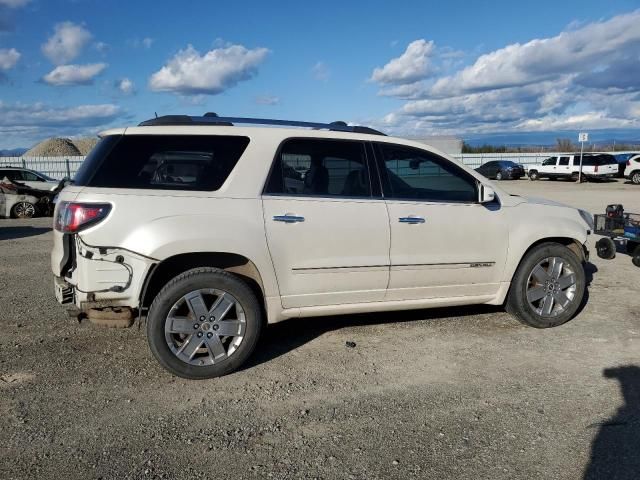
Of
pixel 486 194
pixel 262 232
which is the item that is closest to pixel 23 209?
pixel 262 232

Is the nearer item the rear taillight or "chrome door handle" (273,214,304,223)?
the rear taillight

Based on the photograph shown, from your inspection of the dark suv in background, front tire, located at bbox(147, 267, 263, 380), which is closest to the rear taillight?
front tire, located at bbox(147, 267, 263, 380)

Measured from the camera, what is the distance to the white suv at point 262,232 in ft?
13.3

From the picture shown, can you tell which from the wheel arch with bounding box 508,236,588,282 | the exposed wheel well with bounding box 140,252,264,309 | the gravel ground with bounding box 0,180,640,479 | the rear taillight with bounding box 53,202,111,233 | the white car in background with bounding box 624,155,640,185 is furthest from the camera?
the white car in background with bounding box 624,155,640,185

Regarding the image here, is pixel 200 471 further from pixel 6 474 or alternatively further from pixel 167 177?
pixel 167 177

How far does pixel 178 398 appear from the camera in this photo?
3920mm

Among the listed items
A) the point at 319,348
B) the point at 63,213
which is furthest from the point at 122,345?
the point at 319,348

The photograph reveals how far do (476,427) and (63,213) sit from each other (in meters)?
3.24

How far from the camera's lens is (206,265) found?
4336mm

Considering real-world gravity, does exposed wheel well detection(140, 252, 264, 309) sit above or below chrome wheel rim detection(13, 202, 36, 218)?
above

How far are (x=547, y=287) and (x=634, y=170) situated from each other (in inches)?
1208

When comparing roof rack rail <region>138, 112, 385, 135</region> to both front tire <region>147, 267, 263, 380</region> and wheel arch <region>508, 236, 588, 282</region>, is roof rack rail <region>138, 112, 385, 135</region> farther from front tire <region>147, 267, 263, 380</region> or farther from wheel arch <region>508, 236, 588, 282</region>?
wheel arch <region>508, 236, 588, 282</region>

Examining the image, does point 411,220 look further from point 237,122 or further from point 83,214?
point 83,214

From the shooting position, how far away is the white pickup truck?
112 feet
